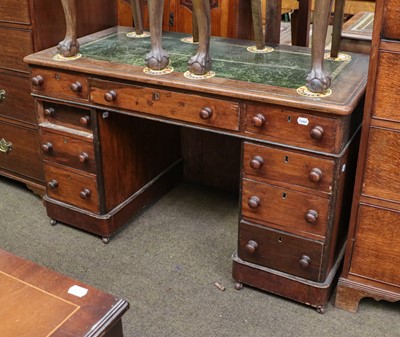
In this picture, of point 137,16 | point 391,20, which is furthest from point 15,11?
point 391,20

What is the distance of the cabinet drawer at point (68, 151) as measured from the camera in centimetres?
262

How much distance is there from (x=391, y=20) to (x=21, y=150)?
2145 mm

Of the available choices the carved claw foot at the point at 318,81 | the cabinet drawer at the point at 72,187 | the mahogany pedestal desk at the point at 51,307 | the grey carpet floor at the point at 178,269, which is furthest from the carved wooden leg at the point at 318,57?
the cabinet drawer at the point at 72,187

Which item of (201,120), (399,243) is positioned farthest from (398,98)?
(201,120)

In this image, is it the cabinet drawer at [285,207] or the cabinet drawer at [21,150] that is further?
the cabinet drawer at [21,150]

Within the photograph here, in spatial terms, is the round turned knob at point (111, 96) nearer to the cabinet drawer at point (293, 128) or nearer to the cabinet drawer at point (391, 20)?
the cabinet drawer at point (293, 128)

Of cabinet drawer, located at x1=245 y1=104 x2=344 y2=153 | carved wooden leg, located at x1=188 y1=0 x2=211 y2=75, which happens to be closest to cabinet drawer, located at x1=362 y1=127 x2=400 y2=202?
cabinet drawer, located at x1=245 y1=104 x2=344 y2=153

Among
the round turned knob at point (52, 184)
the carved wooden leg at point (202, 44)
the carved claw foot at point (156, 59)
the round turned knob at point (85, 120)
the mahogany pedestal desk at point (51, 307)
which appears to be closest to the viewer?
the mahogany pedestal desk at point (51, 307)

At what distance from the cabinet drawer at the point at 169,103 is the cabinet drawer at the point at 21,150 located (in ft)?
2.45

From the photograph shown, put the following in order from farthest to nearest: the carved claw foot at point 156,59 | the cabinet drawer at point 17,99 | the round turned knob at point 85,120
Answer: the cabinet drawer at point 17,99 → the round turned knob at point 85,120 → the carved claw foot at point 156,59

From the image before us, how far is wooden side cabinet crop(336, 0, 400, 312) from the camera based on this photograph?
1.83 meters

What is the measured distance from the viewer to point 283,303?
2.35m

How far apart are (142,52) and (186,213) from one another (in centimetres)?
94

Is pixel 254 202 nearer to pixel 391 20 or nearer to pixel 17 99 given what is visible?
pixel 391 20
